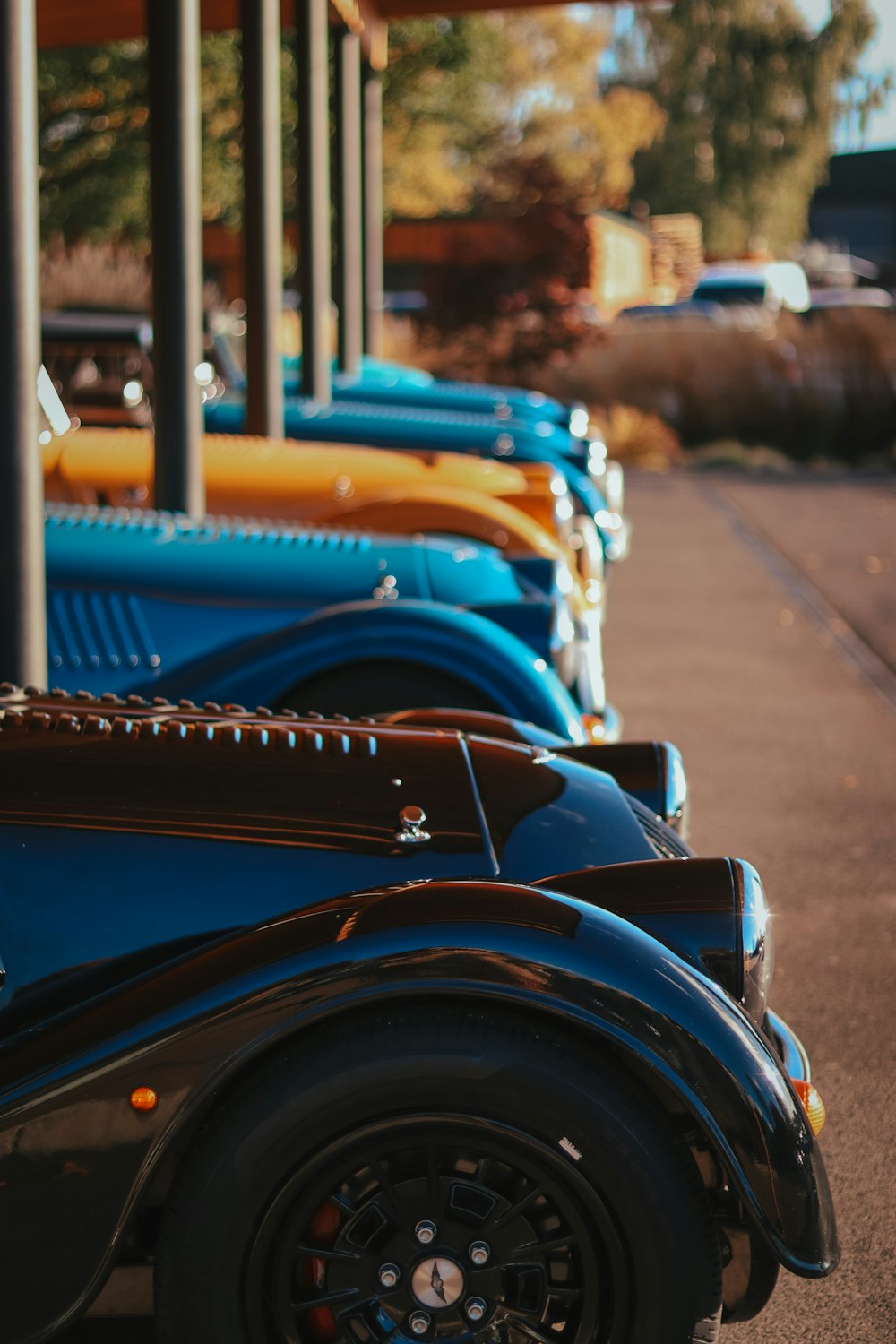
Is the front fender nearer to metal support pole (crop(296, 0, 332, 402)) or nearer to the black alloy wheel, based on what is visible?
the black alloy wheel

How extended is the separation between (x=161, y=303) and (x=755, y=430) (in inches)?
502

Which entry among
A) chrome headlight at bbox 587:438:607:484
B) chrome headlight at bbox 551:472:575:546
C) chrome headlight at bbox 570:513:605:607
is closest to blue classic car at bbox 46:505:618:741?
chrome headlight at bbox 570:513:605:607

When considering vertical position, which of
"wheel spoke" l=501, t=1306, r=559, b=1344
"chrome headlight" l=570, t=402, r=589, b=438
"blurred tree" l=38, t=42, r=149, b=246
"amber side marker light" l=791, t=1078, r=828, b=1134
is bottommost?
"wheel spoke" l=501, t=1306, r=559, b=1344

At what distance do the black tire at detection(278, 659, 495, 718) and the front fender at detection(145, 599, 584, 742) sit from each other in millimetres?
26

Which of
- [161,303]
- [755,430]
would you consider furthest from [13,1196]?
[755,430]

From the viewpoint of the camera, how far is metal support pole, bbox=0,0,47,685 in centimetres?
364

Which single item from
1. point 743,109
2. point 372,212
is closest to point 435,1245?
point 372,212

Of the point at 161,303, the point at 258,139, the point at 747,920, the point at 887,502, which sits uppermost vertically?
the point at 258,139

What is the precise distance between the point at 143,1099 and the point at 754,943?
0.92m

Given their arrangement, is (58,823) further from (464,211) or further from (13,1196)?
(464,211)

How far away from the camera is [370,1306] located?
2162 millimetres

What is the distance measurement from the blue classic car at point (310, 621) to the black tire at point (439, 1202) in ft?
7.37

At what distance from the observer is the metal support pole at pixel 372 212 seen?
14.3m

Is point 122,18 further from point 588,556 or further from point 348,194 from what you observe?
point 588,556
